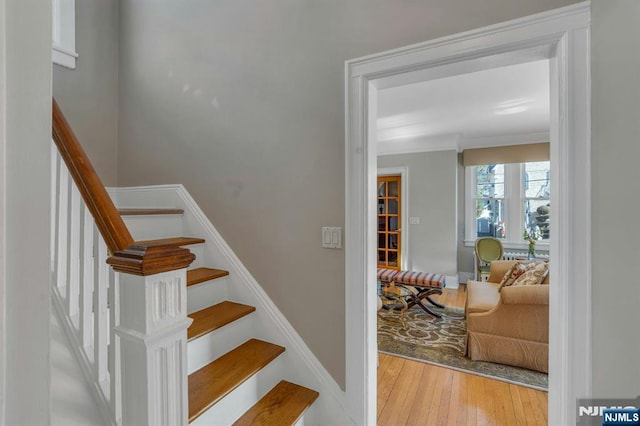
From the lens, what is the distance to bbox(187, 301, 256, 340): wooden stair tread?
1.48 m

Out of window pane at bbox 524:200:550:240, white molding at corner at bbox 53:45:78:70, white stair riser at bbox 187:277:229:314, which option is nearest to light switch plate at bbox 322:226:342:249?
white stair riser at bbox 187:277:229:314

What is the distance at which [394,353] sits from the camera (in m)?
2.70

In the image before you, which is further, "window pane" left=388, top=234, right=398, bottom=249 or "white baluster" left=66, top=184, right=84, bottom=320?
"window pane" left=388, top=234, right=398, bottom=249

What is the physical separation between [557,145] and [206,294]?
1.91 metres

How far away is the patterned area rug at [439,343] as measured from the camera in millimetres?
2365

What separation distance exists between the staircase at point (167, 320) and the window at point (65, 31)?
122 cm

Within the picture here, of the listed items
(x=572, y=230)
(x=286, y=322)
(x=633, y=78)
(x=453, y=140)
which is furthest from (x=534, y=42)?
(x=453, y=140)

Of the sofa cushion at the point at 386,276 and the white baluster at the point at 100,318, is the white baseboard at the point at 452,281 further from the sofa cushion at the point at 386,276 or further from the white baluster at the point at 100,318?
the white baluster at the point at 100,318

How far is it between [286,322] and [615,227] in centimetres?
153

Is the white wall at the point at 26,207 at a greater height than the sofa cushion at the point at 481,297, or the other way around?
the white wall at the point at 26,207

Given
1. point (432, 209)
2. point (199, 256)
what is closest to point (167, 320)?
point (199, 256)

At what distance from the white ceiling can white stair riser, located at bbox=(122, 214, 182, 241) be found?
2033mm

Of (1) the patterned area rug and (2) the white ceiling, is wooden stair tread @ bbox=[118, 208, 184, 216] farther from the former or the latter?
(1) the patterned area rug

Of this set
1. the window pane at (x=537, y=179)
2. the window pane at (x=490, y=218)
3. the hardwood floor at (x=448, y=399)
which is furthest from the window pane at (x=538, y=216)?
the hardwood floor at (x=448, y=399)
